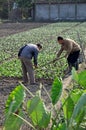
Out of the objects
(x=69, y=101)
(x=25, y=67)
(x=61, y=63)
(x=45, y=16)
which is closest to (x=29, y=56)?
(x=25, y=67)

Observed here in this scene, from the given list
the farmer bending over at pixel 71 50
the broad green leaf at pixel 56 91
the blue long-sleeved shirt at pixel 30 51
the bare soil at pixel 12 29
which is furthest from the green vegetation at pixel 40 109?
the bare soil at pixel 12 29

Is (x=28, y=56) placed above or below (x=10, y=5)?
above

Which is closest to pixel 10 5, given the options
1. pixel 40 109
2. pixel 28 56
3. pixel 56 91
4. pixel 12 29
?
pixel 12 29

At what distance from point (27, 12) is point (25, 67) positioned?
5631 cm

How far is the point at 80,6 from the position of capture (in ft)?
199

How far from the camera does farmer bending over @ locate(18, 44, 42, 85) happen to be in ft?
37.6

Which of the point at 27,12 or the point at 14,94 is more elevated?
the point at 14,94

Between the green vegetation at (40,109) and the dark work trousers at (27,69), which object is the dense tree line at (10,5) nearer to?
the dark work trousers at (27,69)

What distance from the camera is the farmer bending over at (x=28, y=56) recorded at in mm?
11469

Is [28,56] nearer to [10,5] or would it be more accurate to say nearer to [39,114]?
[39,114]

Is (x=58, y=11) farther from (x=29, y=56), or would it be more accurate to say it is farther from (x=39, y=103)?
(x=39, y=103)

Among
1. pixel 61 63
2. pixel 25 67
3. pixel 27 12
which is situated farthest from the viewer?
pixel 27 12

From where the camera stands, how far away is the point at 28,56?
1165 cm

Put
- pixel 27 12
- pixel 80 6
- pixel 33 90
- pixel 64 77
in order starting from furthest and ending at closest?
pixel 27 12, pixel 80 6, pixel 64 77, pixel 33 90
